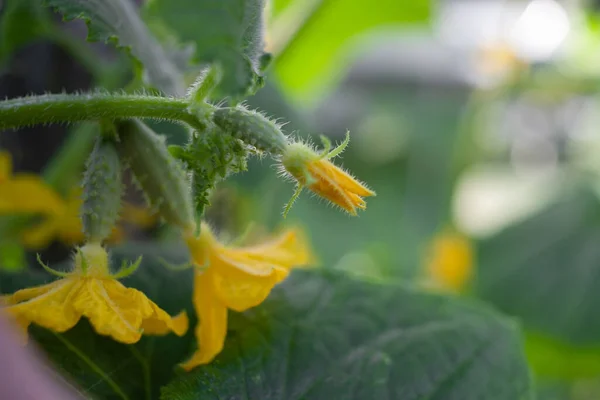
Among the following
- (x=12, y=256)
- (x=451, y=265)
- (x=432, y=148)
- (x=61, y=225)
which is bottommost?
(x=432, y=148)

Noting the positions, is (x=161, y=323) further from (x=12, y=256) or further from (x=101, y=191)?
(x=12, y=256)

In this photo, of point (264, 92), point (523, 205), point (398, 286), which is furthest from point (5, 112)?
point (523, 205)

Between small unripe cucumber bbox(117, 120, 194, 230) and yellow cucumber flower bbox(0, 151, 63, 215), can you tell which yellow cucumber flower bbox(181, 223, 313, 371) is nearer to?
small unripe cucumber bbox(117, 120, 194, 230)

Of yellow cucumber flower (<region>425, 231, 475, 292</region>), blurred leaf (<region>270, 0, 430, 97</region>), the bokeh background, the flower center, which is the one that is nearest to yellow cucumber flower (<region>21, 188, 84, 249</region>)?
the bokeh background

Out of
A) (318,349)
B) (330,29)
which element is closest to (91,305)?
(318,349)

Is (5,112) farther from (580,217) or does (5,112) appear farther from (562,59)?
(562,59)
